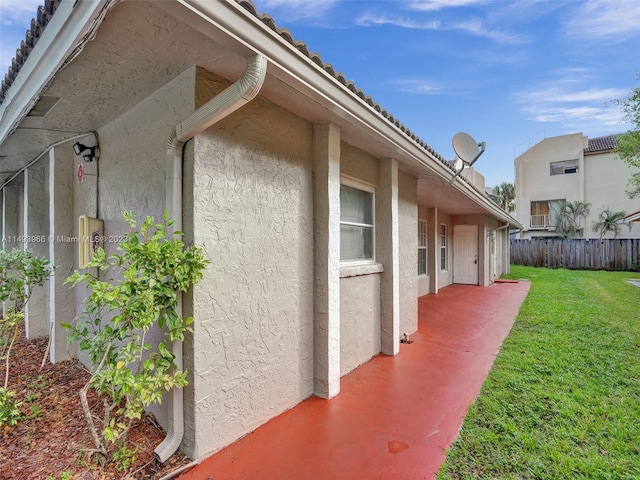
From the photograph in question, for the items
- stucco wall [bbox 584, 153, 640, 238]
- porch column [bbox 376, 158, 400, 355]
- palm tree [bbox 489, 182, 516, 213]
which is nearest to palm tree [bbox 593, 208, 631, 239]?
stucco wall [bbox 584, 153, 640, 238]

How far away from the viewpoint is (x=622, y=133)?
1479cm

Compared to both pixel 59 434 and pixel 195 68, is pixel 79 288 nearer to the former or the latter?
pixel 59 434

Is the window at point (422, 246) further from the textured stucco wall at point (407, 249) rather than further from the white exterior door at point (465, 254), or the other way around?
the textured stucco wall at point (407, 249)

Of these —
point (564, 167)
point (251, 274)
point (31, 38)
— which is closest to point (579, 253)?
point (564, 167)

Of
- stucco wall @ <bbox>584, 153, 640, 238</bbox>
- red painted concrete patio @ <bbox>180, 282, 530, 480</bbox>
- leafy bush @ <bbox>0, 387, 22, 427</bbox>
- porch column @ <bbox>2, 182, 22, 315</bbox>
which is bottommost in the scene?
red painted concrete patio @ <bbox>180, 282, 530, 480</bbox>

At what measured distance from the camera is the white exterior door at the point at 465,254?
1439 centimetres

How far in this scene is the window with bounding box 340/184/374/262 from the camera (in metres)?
4.93

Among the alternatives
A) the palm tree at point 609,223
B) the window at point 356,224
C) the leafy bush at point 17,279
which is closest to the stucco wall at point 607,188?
the palm tree at point 609,223

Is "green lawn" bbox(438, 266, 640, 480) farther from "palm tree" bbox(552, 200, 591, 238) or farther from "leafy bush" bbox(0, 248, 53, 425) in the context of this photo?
"palm tree" bbox(552, 200, 591, 238)

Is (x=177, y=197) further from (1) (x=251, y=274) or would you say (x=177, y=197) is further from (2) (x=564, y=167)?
(2) (x=564, y=167)

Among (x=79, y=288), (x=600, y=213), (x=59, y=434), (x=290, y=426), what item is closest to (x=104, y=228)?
(x=79, y=288)

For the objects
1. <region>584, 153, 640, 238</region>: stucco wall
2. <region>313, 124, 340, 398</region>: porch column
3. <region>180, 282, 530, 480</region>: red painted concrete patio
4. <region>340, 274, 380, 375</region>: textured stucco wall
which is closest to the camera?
<region>180, 282, 530, 480</region>: red painted concrete patio

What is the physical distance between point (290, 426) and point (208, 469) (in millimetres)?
960

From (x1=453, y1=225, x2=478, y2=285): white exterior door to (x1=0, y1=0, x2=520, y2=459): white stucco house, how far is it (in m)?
10.8
